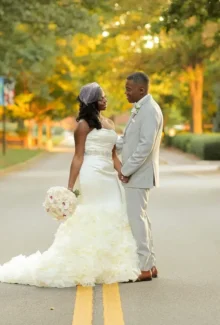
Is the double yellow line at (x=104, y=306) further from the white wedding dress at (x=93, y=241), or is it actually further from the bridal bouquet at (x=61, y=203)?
the bridal bouquet at (x=61, y=203)

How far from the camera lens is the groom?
357 inches

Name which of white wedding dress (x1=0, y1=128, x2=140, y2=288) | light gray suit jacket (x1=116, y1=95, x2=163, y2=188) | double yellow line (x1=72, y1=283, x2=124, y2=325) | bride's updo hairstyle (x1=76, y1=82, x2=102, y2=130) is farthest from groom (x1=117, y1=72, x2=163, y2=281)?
double yellow line (x1=72, y1=283, x2=124, y2=325)

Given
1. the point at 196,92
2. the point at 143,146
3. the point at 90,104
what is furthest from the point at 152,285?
the point at 196,92

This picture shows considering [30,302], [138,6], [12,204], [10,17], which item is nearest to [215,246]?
[30,302]

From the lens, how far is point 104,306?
7.88m

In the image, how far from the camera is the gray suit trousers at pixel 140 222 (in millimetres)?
9133

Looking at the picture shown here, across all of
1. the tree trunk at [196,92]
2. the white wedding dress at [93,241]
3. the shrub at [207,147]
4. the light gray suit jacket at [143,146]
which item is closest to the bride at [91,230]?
the white wedding dress at [93,241]

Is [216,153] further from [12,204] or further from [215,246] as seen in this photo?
[215,246]

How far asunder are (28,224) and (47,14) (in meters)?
20.4

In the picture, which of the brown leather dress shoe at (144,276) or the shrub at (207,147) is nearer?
the brown leather dress shoe at (144,276)

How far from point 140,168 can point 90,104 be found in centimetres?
80

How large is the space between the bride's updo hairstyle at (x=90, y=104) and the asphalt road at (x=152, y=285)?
→ 164cm

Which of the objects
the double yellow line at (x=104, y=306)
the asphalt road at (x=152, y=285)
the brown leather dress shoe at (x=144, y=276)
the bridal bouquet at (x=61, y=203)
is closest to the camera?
the double yellow line at (x=104, y=306)

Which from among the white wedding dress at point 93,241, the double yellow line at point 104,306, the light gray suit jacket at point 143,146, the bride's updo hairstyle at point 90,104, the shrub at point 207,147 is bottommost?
the shrub at point 207,147
